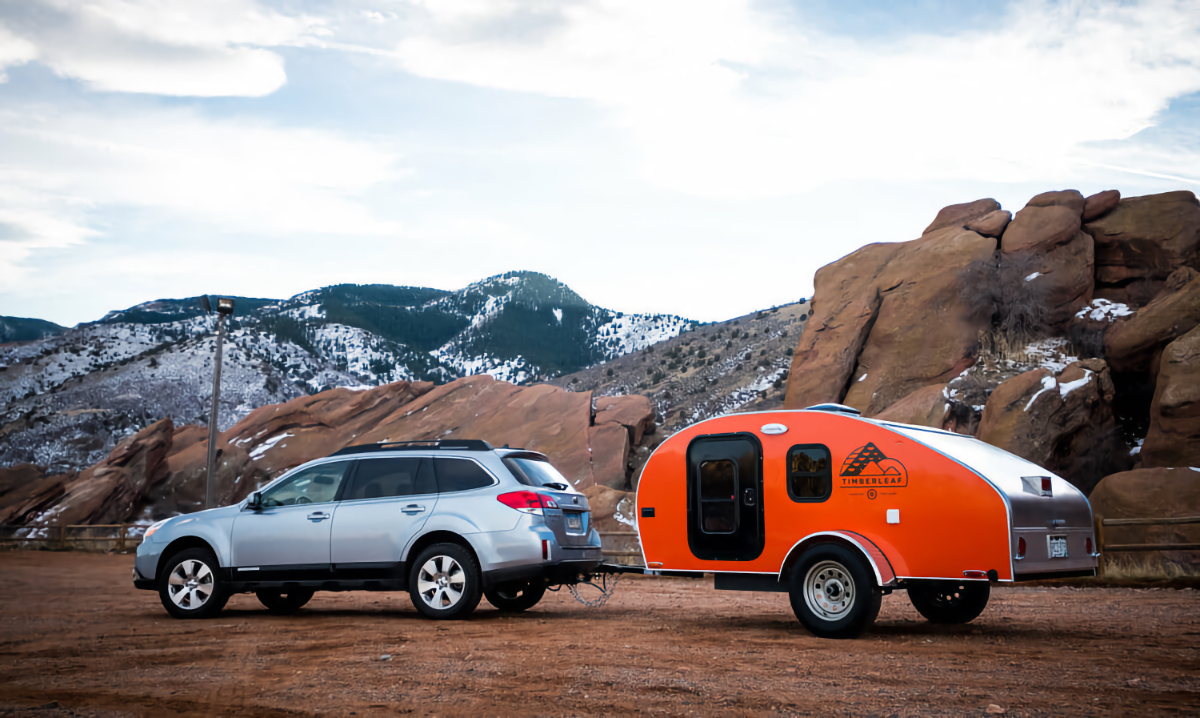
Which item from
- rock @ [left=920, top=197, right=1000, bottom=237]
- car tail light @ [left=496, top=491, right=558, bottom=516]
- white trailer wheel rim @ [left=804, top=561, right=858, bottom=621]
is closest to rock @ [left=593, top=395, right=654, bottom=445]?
rock @ [left=920, top=197, right=1000, bottom=237]

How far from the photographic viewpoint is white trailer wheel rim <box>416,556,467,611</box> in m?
9.42

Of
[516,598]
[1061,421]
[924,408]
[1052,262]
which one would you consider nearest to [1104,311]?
[1052,262]

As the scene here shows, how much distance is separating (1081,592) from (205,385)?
75853 millimetres

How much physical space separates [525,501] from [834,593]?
3.33 m

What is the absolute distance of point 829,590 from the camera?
8352 millimetres

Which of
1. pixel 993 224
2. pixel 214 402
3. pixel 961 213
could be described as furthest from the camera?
pixel 961 213

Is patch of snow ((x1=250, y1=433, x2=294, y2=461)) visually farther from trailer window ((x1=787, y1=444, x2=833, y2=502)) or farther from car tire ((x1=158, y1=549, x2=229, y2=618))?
trailer window ((x1=787, y1=444, x2=833, y2=502))

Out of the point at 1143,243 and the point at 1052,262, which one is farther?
the point at 1052,262

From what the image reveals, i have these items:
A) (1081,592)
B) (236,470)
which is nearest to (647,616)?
(1081,592)

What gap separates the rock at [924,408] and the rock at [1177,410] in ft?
15.1

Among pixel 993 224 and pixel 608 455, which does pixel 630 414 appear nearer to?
pixel 608 455

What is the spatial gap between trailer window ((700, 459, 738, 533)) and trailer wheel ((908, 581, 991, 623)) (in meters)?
2.02

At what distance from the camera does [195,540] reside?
10289 mm

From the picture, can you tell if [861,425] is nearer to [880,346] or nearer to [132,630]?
[132,630]
